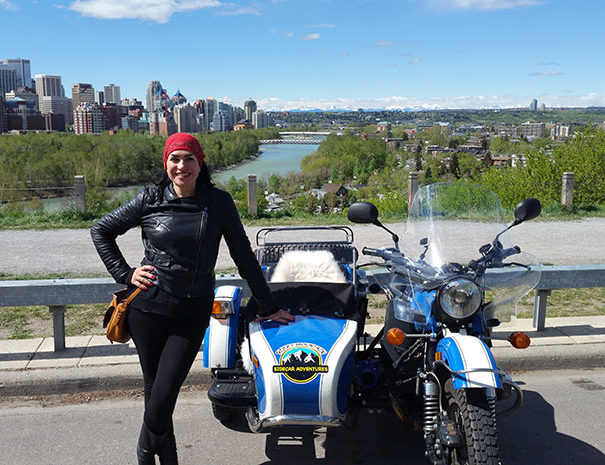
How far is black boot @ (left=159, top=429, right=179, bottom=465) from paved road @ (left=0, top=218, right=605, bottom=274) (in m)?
5.84

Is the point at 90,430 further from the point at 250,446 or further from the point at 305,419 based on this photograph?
the point at 305,419

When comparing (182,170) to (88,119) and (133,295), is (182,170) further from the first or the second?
(88,119)

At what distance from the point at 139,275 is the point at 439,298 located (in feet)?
5.01

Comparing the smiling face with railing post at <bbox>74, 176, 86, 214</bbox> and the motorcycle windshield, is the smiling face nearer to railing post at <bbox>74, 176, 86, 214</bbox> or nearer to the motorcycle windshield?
the motorcycle windshield

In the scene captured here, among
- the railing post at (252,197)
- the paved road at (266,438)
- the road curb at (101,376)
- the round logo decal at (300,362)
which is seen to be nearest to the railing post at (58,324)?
the road curb at (101,376)

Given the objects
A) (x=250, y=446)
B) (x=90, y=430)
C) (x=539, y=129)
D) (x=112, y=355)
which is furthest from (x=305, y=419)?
(x=539, y=129)

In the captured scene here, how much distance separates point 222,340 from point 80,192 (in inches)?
478

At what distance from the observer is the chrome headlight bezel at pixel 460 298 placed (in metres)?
3.22

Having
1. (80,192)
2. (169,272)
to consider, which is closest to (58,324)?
(169,272)

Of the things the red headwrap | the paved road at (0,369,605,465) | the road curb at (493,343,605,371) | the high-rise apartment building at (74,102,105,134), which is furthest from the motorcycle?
the high-rise apartment building at (74,102,105,134)

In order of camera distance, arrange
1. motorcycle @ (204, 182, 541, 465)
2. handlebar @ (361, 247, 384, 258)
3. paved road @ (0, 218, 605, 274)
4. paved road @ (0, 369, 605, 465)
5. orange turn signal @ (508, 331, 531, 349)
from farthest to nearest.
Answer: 1. paved road @ (0, 218, 605, 274)
2. handlebar @ (361, 247, 384, 258)
3. paved road @ (0, 369, 605, 465)
4. orange turn signal @ (508, 331, 531, 349)
5. motorcycle @ (204, 182, 541, 465)

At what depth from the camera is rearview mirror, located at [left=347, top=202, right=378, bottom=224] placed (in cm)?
A: 362

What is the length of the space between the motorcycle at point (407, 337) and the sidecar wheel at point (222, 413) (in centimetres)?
1

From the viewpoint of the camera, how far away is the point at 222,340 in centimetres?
390
